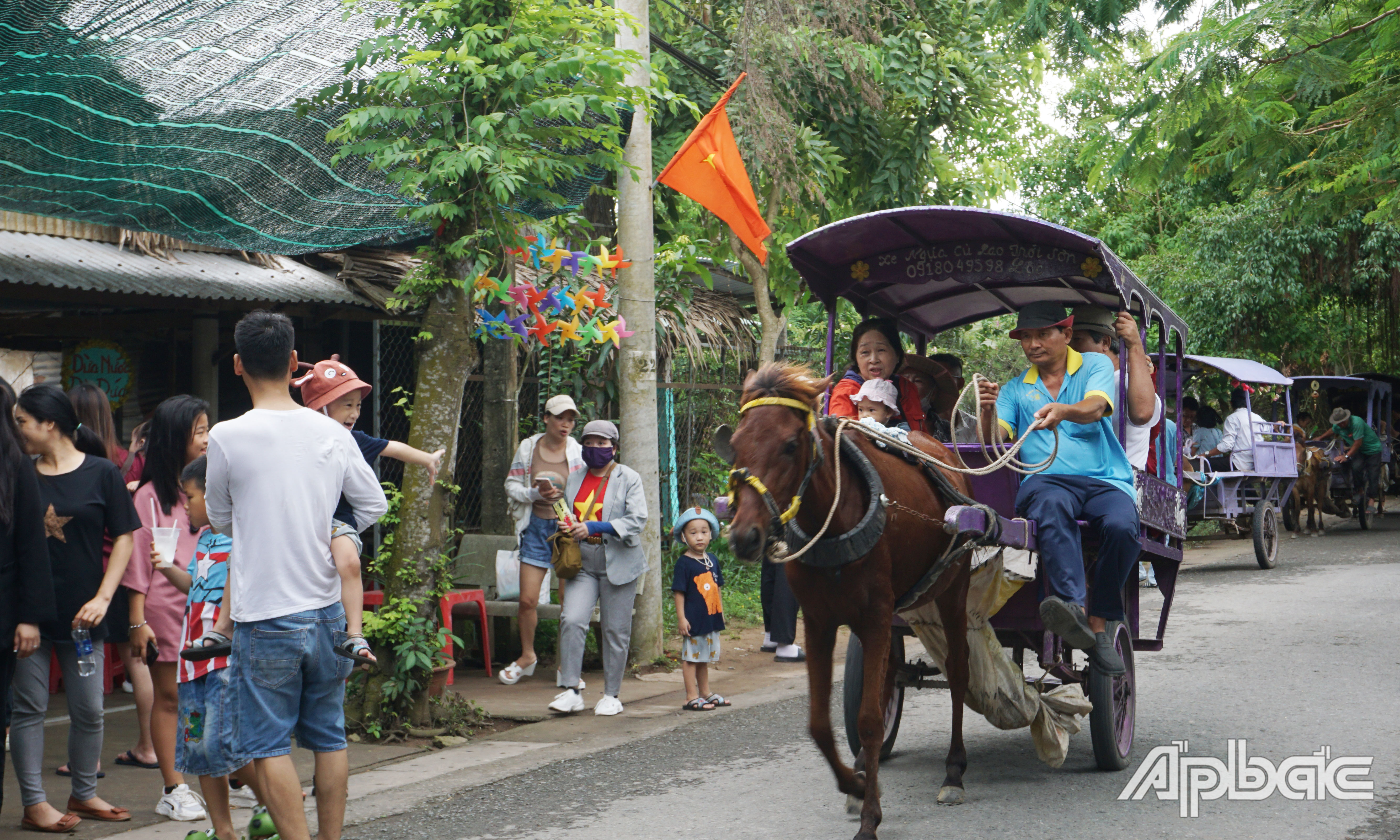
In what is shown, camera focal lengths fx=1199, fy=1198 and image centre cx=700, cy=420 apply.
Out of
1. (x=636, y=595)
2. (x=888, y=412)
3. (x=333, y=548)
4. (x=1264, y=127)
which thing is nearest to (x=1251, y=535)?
(x=1264, y=127)

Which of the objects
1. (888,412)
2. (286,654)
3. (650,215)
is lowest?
(286,654)

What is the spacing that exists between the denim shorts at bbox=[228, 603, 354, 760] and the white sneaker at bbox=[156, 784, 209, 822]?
1.67 meters

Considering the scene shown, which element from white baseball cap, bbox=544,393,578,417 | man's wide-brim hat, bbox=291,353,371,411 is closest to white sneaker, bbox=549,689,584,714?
white baseball cap, bbox=544,393,578,417

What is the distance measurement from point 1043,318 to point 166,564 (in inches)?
170

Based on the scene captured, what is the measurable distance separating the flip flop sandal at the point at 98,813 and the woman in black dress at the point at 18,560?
2.18 feet

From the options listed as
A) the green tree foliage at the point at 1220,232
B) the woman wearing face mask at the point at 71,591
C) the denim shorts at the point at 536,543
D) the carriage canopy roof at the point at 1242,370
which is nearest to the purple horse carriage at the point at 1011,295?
the denim shorts at the point at 536,543

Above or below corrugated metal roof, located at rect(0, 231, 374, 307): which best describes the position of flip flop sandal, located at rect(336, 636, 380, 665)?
below

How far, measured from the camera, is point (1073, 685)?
5.64 meters

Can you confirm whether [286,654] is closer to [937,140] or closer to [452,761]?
[452,761]

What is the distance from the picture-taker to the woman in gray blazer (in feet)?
24.6

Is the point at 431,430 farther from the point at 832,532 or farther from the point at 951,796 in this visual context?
the point at 951,796

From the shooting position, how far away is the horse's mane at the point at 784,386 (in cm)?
460

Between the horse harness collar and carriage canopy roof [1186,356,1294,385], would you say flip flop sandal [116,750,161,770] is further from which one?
carriage canopy roof [1186,356,1294,385]

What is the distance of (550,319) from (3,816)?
4.03 meters
